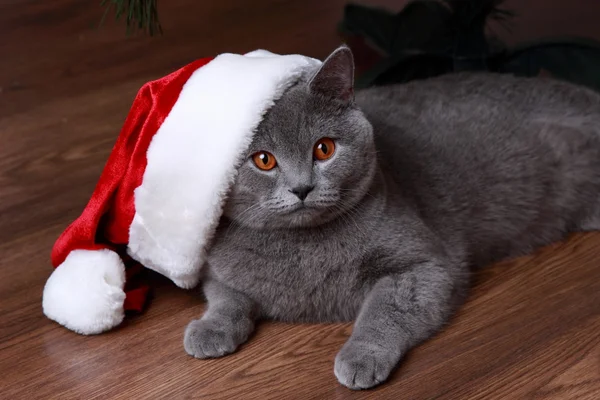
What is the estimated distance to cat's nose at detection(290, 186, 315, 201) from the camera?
4.35 feet

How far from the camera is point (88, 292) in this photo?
4.84 feet

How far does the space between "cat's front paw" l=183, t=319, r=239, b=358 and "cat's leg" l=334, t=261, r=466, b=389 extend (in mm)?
203

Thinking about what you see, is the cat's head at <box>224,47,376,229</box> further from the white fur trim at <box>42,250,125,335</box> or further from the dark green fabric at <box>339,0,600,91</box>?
the dark green fabric at <box>339,0,600,91</box>

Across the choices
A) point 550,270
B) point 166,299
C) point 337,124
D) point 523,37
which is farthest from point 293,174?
point 523,37

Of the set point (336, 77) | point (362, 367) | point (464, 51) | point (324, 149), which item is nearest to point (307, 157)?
point (324, 149)

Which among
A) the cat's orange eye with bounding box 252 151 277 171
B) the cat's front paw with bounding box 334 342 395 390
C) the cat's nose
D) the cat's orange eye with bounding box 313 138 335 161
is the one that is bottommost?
the cat's front paw with bounding box 334 342 395 390

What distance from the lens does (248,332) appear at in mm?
1458

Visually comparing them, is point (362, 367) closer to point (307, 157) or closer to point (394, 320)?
point (394, 320)

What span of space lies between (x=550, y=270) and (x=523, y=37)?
1168 millimetres

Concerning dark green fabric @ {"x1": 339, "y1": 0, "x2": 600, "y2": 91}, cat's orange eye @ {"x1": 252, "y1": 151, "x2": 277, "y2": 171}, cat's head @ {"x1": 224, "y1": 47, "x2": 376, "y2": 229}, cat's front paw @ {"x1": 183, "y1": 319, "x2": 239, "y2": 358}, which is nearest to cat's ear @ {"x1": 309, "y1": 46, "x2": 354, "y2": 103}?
cat's head @ {"x1": 224, "y1": 47, "x2": 376, "y2": 229}

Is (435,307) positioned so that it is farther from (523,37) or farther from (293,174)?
(523,37)

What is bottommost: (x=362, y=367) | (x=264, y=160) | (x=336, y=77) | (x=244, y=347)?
(x=244, y=347)

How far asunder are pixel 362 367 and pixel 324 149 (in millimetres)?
371

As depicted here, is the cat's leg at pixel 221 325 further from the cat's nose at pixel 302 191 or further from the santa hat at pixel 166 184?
the cat's nose at pixel 302 191
